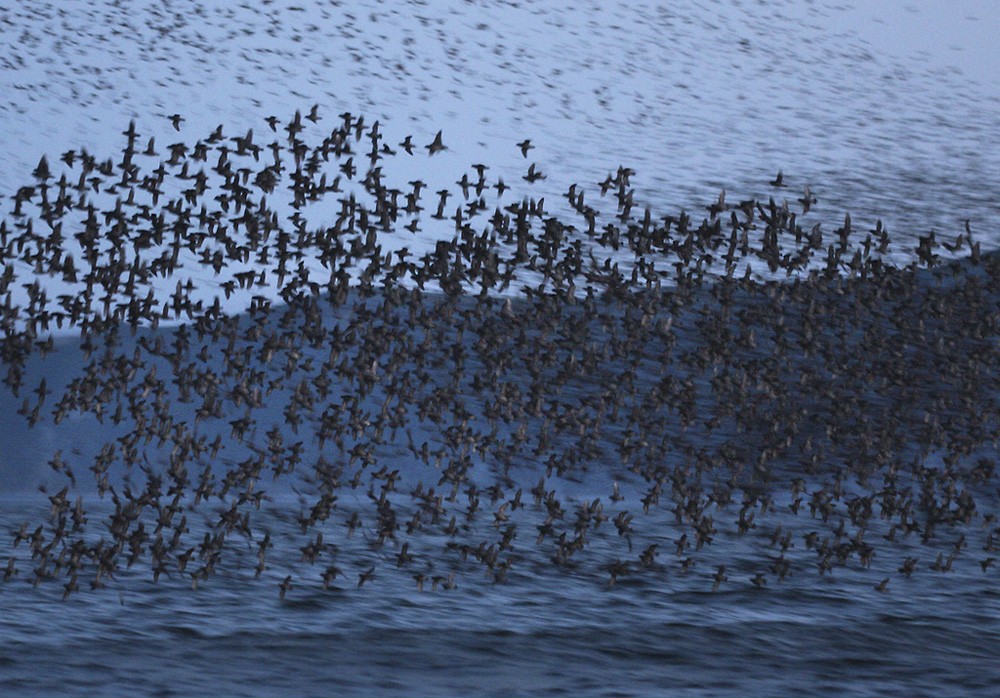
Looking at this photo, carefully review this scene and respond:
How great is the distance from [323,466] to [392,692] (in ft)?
30.4

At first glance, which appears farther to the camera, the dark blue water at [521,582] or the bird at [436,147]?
the bird at [436,147]

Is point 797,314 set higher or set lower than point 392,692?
higher

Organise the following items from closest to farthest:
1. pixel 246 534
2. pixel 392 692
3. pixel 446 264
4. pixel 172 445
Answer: pixel 392 692, pixel 246 534, pixel 172 445, pixel 446 264

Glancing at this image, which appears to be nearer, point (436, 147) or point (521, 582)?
point (521, 582)

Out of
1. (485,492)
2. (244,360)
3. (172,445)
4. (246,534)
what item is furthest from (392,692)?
(244,360)

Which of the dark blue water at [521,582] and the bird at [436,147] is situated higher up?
the bird at [436,147]

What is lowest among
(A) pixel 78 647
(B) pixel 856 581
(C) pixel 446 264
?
(A) pixel 78 647

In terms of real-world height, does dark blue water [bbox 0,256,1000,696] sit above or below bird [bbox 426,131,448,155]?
below

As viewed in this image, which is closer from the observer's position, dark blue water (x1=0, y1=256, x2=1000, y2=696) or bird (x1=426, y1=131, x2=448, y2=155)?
dark blue water (x1=0, y1=256, x2=1000, y2=696)

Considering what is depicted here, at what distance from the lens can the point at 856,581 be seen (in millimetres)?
16641

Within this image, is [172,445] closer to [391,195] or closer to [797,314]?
[391,195]

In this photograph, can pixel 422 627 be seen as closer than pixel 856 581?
Yes

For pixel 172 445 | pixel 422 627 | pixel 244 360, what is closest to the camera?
pixel 422 627

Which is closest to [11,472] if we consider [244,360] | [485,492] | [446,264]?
[244,360]
